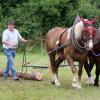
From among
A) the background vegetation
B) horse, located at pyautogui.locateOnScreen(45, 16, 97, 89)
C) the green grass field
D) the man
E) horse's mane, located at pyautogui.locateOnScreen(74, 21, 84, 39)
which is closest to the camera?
the green grass field

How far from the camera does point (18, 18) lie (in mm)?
30734

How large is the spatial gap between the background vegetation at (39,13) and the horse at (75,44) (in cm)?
1779

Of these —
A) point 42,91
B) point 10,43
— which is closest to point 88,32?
point 42,91

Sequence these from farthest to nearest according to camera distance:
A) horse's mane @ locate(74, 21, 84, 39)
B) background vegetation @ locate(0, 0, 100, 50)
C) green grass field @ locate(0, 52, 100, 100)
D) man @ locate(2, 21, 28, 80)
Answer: background vegetation @ locate(0, 0, 100, 50), man @ locate(2, 21, 28, 80), horse's mane @ locate(74, 21, 84, 39), green grass field @ locate(0, 52, 100, 100)

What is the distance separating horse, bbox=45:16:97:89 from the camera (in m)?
10.2

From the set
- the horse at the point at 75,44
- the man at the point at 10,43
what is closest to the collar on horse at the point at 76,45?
the horse at the point at 75,44

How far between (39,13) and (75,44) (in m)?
20.6

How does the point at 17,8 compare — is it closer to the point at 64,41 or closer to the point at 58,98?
the point at 64,41

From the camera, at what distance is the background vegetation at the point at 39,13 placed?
30.0m

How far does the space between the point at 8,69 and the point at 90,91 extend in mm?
3305

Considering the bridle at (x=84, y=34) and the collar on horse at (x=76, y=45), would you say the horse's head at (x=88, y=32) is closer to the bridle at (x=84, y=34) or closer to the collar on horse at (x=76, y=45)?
the bridle at (x=84, y=34)

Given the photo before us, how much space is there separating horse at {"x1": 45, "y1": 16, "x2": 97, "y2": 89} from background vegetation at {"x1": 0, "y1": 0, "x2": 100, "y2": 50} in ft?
58.4

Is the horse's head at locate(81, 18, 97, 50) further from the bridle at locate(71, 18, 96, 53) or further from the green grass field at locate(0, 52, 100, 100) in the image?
the green grass field at locate(0, 52, 100, 100)

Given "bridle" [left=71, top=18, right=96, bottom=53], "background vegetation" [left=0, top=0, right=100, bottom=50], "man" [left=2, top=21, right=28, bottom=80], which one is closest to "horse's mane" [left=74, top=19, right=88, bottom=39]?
"bridle" [left=71, top=18, right=96, bottom=53]
